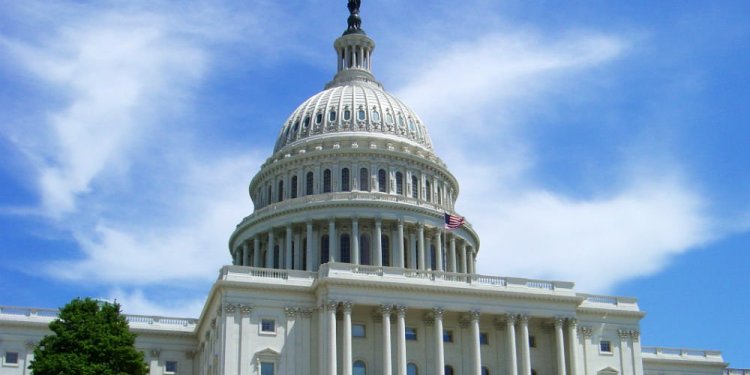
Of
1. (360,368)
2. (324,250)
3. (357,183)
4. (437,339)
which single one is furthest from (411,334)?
(357,183)

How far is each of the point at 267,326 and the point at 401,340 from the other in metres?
9.55

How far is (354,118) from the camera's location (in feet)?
350

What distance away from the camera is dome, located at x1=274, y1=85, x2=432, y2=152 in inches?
4183

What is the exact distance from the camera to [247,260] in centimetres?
10325

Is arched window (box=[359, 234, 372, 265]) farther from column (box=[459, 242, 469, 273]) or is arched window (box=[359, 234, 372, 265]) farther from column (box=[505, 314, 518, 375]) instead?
column (box=[505, 314, 518, 375])

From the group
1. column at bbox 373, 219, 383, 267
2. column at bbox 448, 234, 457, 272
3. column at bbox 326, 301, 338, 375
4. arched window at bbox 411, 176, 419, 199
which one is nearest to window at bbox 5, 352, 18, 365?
column at bbox 326, 301, 338, 375

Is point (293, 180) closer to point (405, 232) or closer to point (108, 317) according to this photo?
point (405, 232)

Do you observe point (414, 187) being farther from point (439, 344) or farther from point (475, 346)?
point (439, 344)

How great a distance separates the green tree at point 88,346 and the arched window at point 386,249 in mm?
31311

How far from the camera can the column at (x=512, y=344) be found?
3108 inches

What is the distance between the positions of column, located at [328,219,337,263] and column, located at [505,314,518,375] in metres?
20.1

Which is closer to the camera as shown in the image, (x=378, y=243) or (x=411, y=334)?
(x=411, y=334)

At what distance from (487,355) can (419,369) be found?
549cm

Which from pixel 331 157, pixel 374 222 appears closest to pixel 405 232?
pixel 374 222
